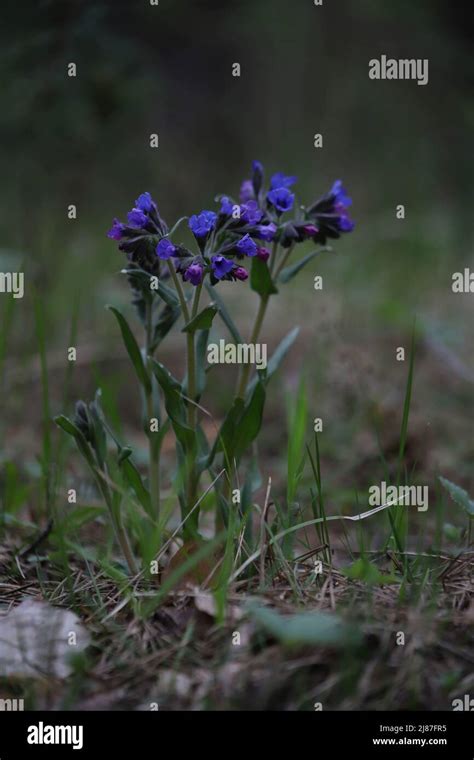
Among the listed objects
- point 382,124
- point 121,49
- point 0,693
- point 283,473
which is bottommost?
point 0,693

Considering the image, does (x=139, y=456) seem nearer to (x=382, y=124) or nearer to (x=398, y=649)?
(x=398, y=649)

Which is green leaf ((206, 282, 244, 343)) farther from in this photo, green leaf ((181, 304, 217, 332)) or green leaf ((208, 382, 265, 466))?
green leaf ((208, 382, 265, 466))

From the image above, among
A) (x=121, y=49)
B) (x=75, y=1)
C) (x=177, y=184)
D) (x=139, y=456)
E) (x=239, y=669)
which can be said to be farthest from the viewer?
(x=177, y=184)

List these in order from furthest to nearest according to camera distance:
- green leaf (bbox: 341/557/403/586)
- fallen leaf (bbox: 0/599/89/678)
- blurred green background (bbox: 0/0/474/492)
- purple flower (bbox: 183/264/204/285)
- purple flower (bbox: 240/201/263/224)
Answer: blurred green background (bbox: 0/0/474/492)
purple flower (bbox: 240/201/263/224)
purple flower (bbox: 183/264/204/285)
green leaf (bbox: 341/557/403/586)
fallen leaf (bbox: 0/599/89/678)

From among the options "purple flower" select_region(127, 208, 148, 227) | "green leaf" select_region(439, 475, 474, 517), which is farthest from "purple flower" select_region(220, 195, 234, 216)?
"green leaf" select_region(439, 475, 474, 517)

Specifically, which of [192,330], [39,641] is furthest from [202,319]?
[39,641]

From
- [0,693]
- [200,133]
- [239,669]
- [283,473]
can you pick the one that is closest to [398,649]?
[239,669]
